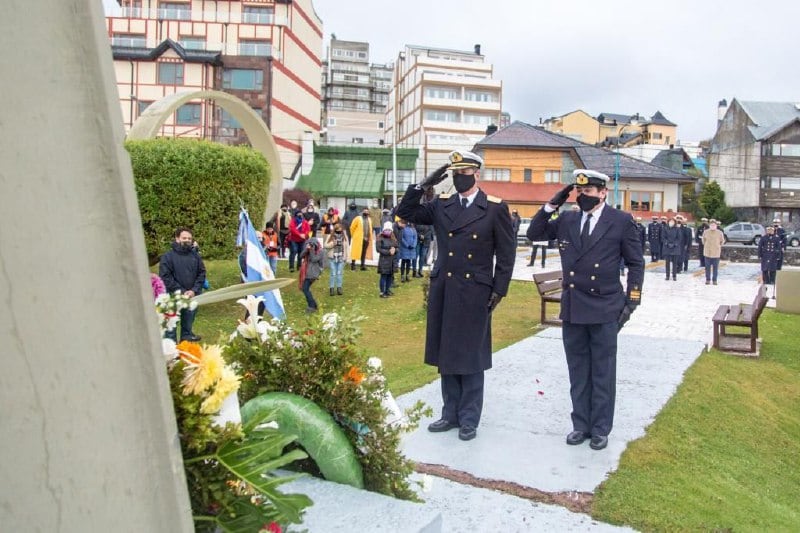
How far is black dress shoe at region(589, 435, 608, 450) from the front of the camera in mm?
4910

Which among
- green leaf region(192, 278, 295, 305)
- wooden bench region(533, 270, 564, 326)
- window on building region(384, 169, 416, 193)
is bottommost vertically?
wooden bench region(533, 270, 564, 326)

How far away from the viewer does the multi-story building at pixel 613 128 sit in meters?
82.8

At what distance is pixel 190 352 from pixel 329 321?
974 millimetres

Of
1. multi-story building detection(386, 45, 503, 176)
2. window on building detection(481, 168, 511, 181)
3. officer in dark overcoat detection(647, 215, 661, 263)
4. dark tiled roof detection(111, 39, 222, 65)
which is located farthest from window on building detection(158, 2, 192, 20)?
officer in dark overcoat detection(647, 215, 661, 263)

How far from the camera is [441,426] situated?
517 centimetres

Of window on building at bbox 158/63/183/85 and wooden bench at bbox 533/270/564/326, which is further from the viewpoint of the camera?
window on building at bbox 158/63/183/85

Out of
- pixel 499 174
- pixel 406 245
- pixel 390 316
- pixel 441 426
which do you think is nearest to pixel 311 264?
pixel 390 316

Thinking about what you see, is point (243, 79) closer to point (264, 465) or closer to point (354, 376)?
point (354, 376)

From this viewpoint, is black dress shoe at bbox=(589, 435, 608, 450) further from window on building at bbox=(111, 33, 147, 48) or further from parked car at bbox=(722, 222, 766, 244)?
window on building at bbox=(111, 33, 147, 48)

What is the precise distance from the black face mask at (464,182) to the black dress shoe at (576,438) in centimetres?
194

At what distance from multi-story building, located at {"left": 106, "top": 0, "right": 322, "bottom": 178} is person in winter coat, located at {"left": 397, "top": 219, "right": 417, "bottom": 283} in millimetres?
27186

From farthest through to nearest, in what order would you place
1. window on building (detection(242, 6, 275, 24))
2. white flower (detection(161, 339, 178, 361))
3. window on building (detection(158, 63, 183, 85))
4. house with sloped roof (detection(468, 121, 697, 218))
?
A: 1. house with sloped roof (detection(468, 121, 697, 218))
2. window on building (detection(242, 6, 275, 24))
3. window on building (detection(158, 63, 183, 85))
4. white flower (detection(161, 339, 178, 361))

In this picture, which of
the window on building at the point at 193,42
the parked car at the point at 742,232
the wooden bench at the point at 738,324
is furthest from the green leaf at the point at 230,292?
the parked car at the point at 742,232

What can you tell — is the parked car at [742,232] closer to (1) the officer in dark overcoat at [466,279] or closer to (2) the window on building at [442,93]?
(2) the window on building at [442,93]
